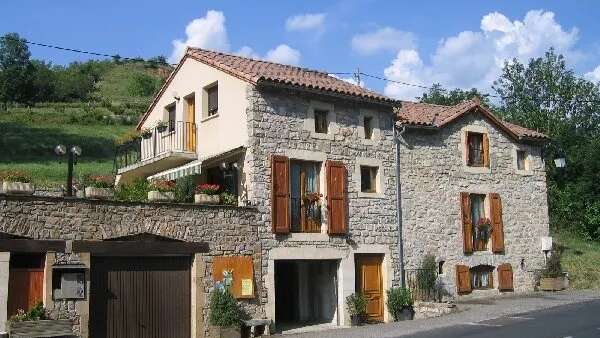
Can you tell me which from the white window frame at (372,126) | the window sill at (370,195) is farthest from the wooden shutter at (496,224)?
the white window frame at (372,126)

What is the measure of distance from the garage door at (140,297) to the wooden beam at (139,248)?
0.23 meters

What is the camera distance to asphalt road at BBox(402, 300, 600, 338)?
13866 millimetres

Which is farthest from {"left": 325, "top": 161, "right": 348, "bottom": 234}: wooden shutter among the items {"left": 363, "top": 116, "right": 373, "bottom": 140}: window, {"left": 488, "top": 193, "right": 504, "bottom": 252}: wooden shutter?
{"left": 488, "top": 193, "right": 504, "bottom": 252}: wooden shutter

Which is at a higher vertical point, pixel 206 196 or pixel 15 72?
pixel 15 72

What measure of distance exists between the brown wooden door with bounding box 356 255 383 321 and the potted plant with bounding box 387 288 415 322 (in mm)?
369

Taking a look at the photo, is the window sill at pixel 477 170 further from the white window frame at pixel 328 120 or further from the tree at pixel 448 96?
the tree at pixel 448 96

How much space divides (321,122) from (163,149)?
5882 millimetres

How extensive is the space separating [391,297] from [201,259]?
6250mm

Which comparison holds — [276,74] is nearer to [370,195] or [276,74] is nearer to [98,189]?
[370,195]

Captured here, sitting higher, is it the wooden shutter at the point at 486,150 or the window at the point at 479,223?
the wooden shutter at the point at 486,150

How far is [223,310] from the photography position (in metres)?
14.8

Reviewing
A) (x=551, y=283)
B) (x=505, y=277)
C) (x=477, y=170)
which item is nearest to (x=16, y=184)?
(x=477, y=170)

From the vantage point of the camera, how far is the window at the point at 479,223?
2188cm

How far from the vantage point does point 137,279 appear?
14.2 meters
